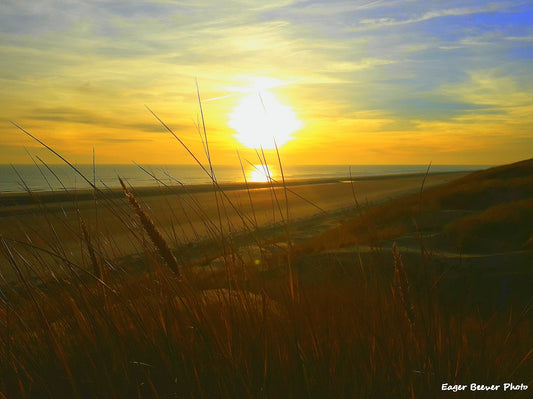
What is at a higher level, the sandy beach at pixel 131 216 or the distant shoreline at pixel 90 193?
the distant shoreline at pixel 90 193

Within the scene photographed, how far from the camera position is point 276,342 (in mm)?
1580

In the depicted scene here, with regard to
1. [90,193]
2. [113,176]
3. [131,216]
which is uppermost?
[113,176]

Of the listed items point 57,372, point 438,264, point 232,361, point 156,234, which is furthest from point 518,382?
point 438,264

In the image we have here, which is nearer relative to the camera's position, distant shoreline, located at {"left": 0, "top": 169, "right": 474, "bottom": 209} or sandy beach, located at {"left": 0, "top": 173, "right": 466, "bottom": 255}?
sandy beach, located at {"left": 0, "top": 173, "right": 466, "bottom": 255}

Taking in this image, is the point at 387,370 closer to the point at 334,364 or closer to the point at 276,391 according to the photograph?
the point at 334,364

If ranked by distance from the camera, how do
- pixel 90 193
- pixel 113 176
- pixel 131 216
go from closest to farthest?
pixel 131 216 → pixel 90 193 → pixel 113 176

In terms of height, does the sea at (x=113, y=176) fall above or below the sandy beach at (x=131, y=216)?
above

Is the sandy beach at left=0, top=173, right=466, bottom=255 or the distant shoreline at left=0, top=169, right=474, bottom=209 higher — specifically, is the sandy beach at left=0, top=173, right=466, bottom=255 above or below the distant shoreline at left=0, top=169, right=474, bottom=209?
below

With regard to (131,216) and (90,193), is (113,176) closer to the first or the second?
(90,193)

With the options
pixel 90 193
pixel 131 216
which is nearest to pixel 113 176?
pixel 90 193

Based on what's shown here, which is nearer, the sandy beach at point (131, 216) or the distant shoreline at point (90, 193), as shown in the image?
A: the sandy beach at point (131, 216)

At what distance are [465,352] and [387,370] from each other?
1.66ft

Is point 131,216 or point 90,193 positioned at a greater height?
point 90,193

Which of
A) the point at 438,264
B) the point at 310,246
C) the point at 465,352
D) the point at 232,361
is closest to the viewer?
the point at 232,361
